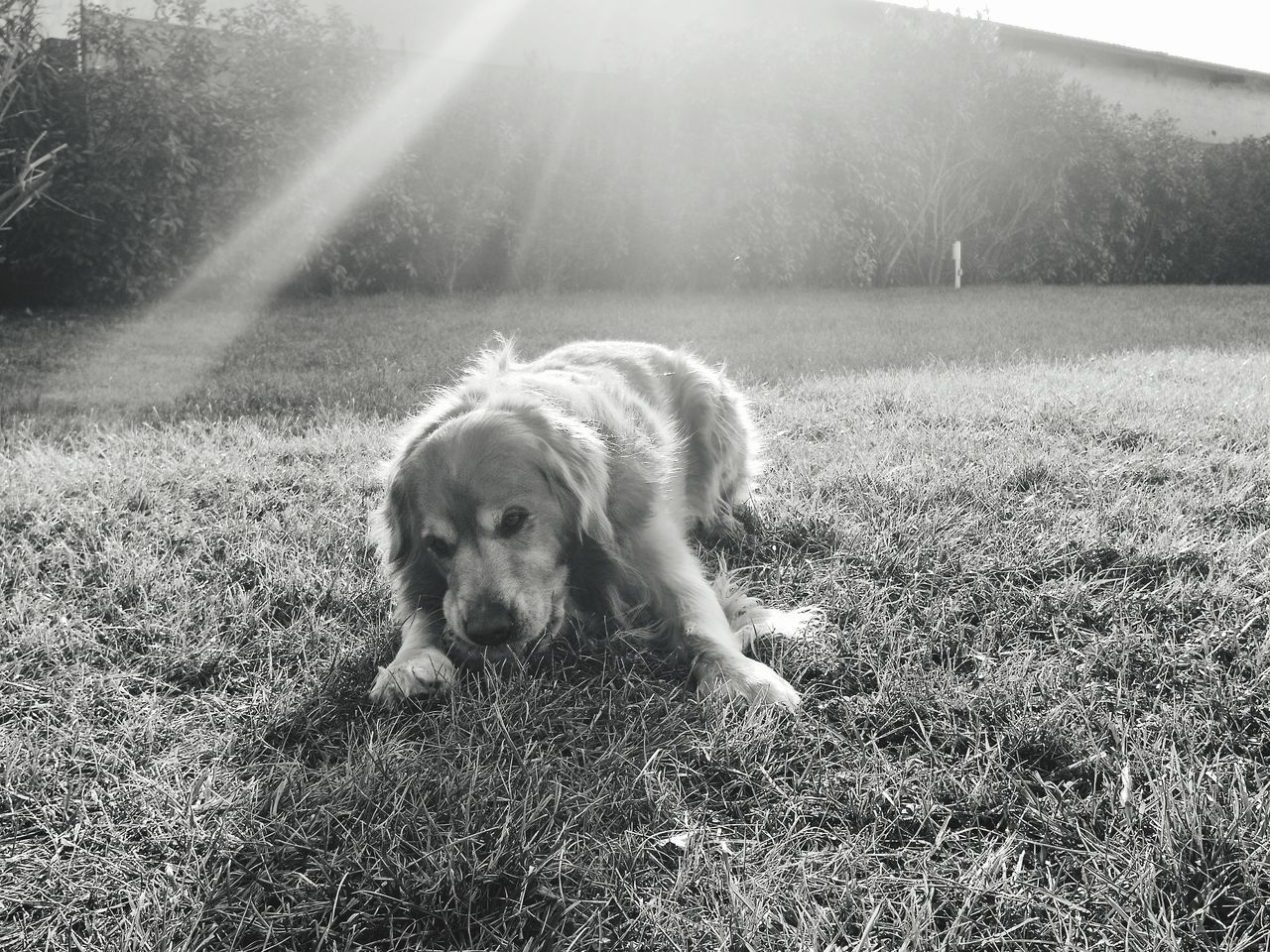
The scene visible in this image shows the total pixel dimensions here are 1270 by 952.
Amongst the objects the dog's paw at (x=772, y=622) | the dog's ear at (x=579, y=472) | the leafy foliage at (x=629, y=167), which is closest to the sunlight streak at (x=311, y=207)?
the leafy foliage at (x=629, y=167)

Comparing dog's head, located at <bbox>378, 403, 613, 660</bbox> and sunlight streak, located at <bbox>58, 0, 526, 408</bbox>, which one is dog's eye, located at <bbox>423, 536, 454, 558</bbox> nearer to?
dog's head, located at <bbox>378, 403, 613, 660</bbox>

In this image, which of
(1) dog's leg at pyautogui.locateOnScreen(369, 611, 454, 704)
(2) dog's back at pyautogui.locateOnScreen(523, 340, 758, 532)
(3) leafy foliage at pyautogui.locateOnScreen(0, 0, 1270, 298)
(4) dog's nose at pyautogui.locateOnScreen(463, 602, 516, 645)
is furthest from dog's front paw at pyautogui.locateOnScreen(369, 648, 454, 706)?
(3) leafy foliage at pyautogui.locateOnScreen(0, 0, 1270, 298)

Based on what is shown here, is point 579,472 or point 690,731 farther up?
point 579,472

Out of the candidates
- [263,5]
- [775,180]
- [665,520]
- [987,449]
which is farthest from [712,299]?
[665,520]

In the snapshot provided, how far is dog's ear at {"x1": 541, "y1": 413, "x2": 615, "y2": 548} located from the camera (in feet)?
8.27

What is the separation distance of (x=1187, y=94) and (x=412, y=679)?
104ft

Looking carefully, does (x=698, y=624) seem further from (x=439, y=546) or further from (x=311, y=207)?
(x=311, y=207)

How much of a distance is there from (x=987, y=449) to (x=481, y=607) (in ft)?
9.10

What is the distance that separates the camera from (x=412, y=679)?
2.21 metres

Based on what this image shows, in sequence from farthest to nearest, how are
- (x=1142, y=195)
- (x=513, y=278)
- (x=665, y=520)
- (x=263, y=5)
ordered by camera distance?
(x=1142, y=195) < (x=513, y=278) < (x=263, y=5) < (x=665, y=520)

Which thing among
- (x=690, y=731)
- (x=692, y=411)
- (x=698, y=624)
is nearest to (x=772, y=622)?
(x=698, y=624)

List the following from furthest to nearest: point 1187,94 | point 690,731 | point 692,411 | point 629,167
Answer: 1. point 1187,94
2. point 629,167
3. point 692,411
4. point 690,731

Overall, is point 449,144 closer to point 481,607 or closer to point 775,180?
point 775,180

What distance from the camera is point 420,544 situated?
8.38ft
